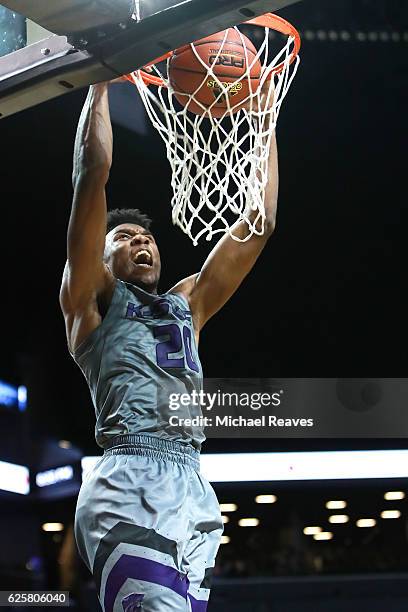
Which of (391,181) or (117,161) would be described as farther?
(391,181)

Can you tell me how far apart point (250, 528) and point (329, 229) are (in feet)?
10.6

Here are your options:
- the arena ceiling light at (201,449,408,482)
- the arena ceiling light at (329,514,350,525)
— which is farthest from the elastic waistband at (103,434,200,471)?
the arena ceiling light at (329,514,350,525)

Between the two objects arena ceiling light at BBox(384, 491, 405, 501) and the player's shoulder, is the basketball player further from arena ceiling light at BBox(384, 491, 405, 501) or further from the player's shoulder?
arena ceiling light at BBox(384, 491, 405, 501)

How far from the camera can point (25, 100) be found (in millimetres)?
2646

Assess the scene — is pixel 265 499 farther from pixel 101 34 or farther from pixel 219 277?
pixel 101 34

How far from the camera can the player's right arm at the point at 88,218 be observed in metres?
2.69

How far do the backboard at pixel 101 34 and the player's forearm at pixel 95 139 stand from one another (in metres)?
0.15

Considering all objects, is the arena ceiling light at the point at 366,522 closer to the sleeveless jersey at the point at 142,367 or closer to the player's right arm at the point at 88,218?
the sleeveless jersey at the point at 142,367

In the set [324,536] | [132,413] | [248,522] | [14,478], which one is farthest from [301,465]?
[132,413]

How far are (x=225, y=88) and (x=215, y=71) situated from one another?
0.19 feet

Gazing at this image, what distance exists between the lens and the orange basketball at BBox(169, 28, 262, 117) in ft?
9.77

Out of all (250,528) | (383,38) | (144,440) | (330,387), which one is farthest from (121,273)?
(250,528)

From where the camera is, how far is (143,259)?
2977 millimetres

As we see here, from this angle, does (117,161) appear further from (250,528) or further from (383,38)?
(250,528)
